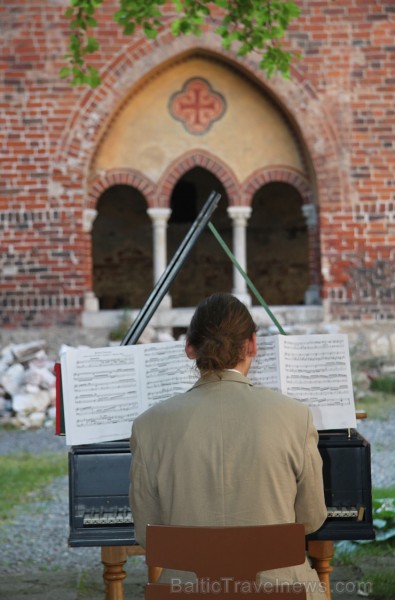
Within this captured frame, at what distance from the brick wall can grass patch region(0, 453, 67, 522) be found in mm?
3194

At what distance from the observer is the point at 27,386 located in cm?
1062

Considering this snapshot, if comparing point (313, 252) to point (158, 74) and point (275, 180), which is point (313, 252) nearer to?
point (275, 180)

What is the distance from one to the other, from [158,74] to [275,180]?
196 centimetres

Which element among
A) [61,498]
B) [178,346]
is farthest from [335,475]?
[61,498]

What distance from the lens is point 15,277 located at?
11.5 metres

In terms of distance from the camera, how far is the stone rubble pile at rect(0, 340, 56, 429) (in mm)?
10375

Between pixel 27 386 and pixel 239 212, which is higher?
pixel 239 212

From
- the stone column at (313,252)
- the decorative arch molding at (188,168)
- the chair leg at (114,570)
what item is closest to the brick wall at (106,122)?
the stone column at (313,252)

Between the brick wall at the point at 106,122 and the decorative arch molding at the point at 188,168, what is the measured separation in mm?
924

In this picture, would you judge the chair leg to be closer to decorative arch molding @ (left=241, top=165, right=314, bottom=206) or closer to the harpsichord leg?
the harpsichord leg

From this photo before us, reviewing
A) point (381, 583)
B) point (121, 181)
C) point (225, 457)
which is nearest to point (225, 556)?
point (225, 457)

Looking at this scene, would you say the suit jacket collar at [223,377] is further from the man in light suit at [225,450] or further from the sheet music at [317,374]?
the sheet music at [317,374]

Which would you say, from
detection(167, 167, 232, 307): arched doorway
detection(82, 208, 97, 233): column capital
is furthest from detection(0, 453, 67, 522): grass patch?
detection(167, 167, 232, 307): arched doorway

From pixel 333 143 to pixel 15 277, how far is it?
4176 mm
